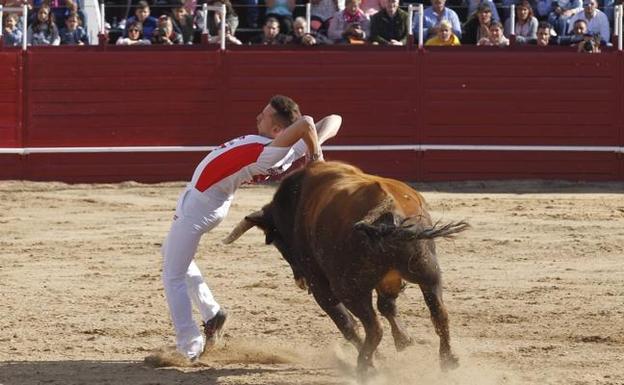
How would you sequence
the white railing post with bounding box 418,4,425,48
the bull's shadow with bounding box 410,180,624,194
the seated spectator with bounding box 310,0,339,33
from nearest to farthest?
the bull's shadow with bounding box 410,180,624,194
the white railing post with bounding box 418,4,425,48
the seated spectator with bounding box 310,0,339,33

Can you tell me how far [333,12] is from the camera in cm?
1457

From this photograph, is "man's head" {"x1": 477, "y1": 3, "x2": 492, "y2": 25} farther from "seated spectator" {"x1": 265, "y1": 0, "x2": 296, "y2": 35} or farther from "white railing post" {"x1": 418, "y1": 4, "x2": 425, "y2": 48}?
"seated spectator" {"x1": 265, "y1": 0, "x2": 296, "y2": 35}

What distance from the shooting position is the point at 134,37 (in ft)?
45.6

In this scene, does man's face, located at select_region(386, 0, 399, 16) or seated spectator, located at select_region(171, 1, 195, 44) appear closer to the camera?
man's face, located at select_region(386, 0, 399, 16)

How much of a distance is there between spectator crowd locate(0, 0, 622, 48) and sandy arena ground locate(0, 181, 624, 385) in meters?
2.35

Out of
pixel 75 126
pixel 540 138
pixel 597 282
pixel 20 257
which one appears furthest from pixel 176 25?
pixel 597 282

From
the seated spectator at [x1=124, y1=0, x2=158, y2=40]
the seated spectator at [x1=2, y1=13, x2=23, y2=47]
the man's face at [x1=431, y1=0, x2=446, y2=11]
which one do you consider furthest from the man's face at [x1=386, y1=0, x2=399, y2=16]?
the seated spectator at [x1=2, y1=13, x2=23, y2=47]

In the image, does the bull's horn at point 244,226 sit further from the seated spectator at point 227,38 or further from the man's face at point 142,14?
the man's face at point 142,14

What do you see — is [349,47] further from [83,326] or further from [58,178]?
[83,326]

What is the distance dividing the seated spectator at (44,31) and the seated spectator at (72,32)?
0.10 m

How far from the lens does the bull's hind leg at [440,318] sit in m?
5.33

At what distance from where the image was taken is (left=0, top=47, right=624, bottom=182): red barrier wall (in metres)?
13.6

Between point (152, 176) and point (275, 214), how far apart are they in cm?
778

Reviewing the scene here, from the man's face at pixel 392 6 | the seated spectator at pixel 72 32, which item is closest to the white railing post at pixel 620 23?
the man's face at pixel 392 6
